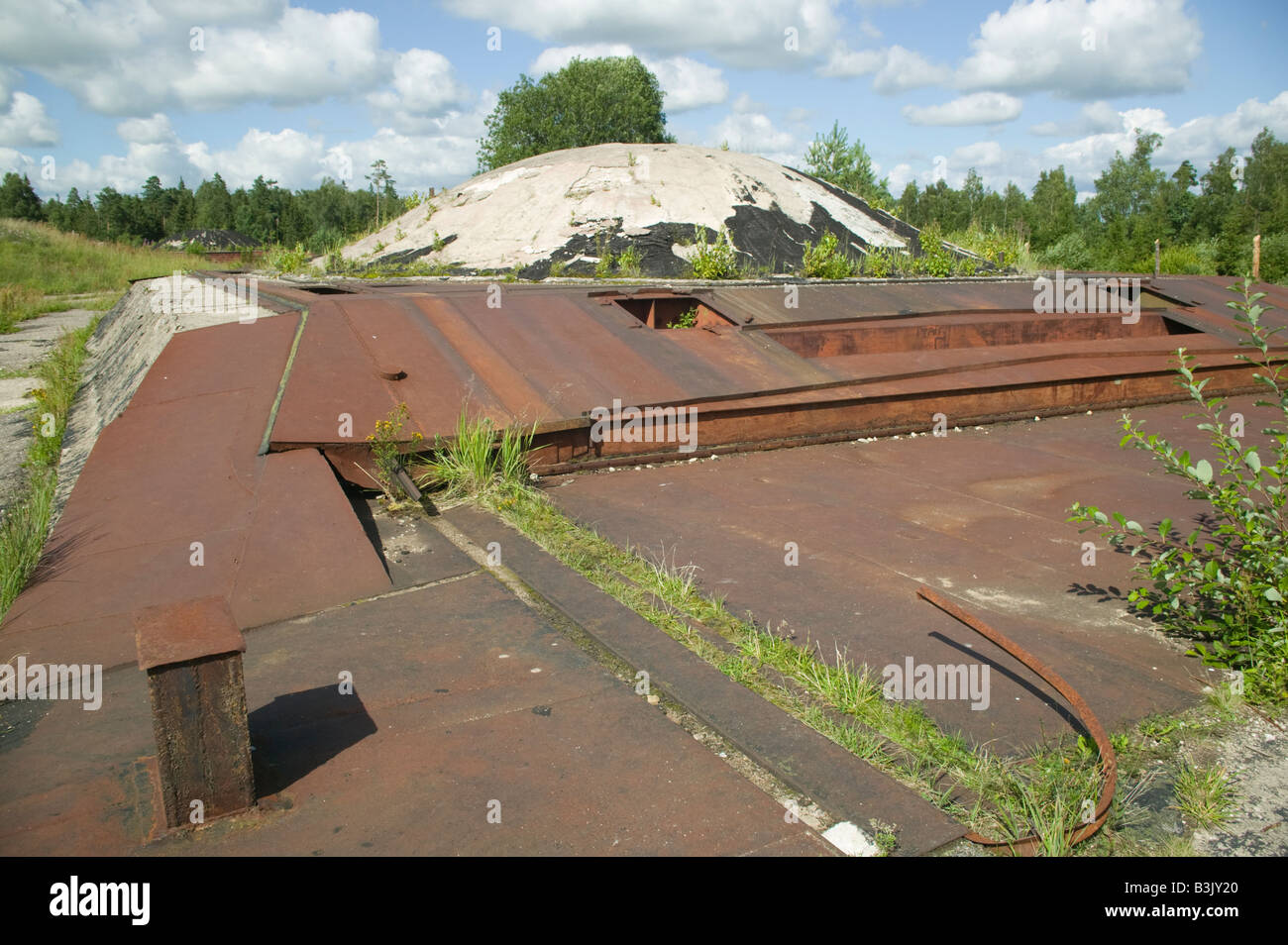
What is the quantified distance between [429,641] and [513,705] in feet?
1.78

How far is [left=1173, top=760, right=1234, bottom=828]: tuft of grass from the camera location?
2.22 meters

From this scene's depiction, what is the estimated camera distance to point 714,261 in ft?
29.8

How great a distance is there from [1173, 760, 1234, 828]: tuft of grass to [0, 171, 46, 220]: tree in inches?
2378

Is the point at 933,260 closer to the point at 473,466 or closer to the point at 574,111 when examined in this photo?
the point at 473,466

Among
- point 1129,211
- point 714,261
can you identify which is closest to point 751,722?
point 714,261

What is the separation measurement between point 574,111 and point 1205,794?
140 feet

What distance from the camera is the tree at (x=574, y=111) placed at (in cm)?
4103

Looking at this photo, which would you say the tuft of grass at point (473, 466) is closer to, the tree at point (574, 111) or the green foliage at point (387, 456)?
the green foliage at point (387, 456)

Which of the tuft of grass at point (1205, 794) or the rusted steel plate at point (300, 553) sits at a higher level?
the rusted steel plate at point (300, 553)

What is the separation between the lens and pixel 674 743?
98.3 inches

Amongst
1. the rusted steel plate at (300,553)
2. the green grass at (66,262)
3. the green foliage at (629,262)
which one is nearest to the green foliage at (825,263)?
the green foliage at (629,262)

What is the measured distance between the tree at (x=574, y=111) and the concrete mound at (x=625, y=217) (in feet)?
101
